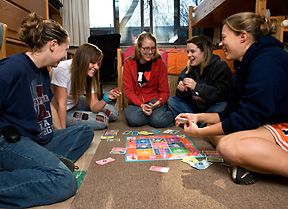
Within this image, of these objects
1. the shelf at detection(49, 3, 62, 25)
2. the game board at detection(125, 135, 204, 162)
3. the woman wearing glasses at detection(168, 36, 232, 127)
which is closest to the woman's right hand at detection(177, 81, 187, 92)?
the woman wearing glasses at detection(168, 36, 232, 127)

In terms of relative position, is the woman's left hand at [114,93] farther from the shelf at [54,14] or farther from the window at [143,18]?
the window at [143,18]

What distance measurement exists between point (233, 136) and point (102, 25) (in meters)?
4.44

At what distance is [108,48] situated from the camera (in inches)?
153

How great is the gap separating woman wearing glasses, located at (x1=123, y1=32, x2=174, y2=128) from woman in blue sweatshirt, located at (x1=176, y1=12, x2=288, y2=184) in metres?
1.12

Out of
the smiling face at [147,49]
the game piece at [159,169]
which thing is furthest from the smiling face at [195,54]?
the game piece at [159,169]

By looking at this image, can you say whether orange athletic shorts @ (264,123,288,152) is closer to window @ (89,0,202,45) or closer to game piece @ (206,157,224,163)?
game piece @ (206,157,224,163)

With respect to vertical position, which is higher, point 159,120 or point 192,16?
point 192,16

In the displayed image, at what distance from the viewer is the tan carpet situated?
988mm

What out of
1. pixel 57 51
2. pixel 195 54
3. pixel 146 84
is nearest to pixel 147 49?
pixel 146 84

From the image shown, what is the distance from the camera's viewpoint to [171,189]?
111 centimetres

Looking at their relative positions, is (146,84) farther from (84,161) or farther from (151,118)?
(84,161)

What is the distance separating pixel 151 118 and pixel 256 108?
53.1 inches

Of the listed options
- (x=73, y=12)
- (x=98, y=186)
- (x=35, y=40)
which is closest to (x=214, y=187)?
(x=98, y=186)

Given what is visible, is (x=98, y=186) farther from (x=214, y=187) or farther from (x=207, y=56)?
(x=207, y=56)
